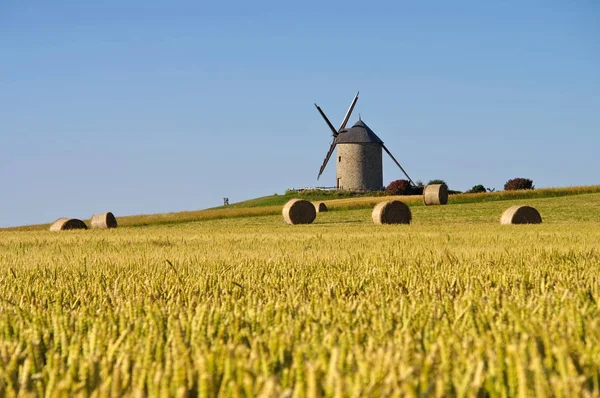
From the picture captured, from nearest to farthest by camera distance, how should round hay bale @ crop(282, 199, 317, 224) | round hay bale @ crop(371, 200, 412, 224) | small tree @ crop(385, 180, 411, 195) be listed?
round hay bale @ crop(371, 200, 412, 224) → round hay bale @ crop(282, 199, 317, 224) → small tree @ crop(385, 180, 411, 195)

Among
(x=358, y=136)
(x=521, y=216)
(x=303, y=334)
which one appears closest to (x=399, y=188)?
(x=358, y=136)

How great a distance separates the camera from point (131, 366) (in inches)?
132

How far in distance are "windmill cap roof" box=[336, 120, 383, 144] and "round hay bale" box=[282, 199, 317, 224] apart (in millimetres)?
51411

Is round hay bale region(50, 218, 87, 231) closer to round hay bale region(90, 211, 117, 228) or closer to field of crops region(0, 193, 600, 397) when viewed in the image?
round hay bale region(90, 211, 117, 228)

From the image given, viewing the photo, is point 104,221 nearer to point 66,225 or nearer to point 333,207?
point 66,225

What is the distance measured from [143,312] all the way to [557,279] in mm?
4115

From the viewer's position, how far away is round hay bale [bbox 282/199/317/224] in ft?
114

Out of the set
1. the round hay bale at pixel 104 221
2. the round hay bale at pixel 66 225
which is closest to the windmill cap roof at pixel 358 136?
the round hay bale at pixel 104 221

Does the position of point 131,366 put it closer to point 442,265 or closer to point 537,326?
point 537,326

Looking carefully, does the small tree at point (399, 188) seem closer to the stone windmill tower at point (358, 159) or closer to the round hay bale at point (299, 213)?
the stone windmill tower at point (358, 159)

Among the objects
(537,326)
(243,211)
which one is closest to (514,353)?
(537,326)

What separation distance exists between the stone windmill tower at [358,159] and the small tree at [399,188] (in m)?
6.04

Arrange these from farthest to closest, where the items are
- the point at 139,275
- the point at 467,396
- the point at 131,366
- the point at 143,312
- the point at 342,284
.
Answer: the point at 139,275
the point at 342,284
the point at 143,312
the point at 131,366
the point at 467,396

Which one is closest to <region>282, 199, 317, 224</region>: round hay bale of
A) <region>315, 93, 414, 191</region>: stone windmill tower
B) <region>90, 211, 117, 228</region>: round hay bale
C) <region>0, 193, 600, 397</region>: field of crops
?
<region>90, 211, 117, 228</region>: round hay bale
